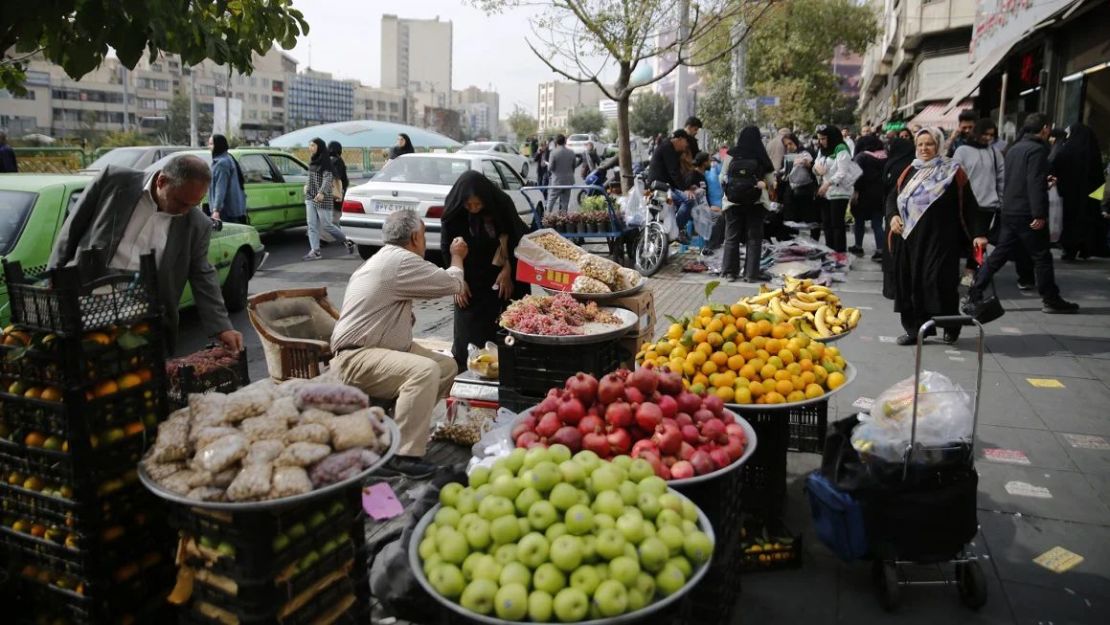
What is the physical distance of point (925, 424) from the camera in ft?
11.9

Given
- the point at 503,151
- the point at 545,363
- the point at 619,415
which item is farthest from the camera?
the point at 503,151

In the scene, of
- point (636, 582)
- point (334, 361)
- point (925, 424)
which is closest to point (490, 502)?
point (636, 582)

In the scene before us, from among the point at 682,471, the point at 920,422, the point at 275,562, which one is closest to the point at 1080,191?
the point at 920,422

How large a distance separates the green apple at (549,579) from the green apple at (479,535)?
8.8 inches

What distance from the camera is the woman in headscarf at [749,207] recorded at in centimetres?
1070

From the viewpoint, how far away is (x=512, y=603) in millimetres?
2312

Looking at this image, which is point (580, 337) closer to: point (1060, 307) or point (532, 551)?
point (532, 551)

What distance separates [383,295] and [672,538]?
2955mm

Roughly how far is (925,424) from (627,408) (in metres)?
1.37

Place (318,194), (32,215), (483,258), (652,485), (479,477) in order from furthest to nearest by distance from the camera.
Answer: (318,194) < (32,215) < (483,258) < (479,477) < (652,485)

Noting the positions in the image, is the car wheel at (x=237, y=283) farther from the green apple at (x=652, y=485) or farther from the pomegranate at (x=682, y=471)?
the green apple at (x=652, y=485)

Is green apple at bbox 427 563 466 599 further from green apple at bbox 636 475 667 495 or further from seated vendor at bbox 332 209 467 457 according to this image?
seated vendor at bbox 332 209 467 457

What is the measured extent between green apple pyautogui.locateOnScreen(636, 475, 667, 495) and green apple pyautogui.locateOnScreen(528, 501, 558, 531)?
35 cm

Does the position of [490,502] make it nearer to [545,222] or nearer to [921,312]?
[921,312]
